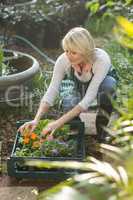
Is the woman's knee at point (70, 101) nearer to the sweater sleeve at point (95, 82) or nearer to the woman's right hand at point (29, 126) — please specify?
the sweater sleeve at point (95, 82)

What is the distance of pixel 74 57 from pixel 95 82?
232 millimetres

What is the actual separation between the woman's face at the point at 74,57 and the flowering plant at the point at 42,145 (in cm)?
50

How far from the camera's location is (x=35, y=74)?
4070 mm

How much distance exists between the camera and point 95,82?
317 cm

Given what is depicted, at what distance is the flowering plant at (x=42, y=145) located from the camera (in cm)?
307

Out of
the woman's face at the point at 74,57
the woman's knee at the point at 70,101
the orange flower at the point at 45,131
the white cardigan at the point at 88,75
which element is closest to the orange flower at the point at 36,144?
the orange flower at the point at 45,131

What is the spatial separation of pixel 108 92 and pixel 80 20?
10.5 ft

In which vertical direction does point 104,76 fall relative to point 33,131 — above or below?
above

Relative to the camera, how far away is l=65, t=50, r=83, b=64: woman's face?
306 cm

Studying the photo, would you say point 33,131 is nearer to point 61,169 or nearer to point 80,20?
point 61,169

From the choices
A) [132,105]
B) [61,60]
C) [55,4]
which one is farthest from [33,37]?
[132,105]

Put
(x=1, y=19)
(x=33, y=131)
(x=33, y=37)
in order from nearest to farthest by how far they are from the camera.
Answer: (x=33, y=131), (x=1, y=19), (x=33, y=37)

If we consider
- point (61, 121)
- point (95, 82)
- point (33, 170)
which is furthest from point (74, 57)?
point (33, 170)

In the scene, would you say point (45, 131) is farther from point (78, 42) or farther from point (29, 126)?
point (78, 42)
